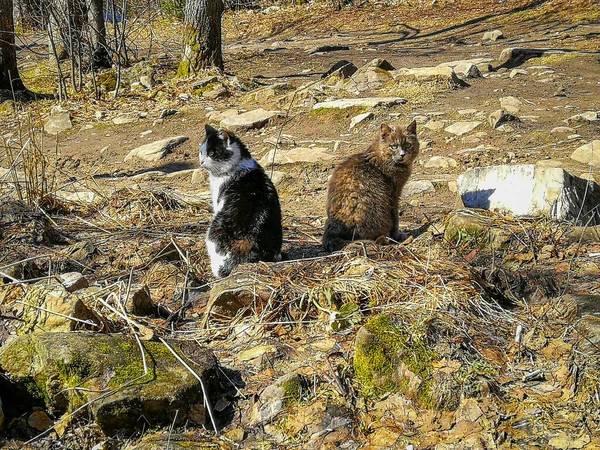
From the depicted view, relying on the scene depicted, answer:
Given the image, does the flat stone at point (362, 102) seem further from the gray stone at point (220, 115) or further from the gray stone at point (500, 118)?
the gray stone at point (500, 118)

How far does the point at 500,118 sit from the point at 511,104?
754mm

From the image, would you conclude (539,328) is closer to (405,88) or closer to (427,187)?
(427,187)

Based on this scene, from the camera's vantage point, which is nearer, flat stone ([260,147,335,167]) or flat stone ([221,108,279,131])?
flat stone ([260,147,335,167])

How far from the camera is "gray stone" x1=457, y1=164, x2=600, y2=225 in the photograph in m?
5.10

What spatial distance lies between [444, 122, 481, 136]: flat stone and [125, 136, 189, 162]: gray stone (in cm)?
372

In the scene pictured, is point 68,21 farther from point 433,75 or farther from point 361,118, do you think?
point 433,75

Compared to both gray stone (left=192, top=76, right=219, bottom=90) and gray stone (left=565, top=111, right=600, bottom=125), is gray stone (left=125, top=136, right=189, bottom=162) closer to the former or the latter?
gray stone (left=192, top=76, right=219, bottom=90)

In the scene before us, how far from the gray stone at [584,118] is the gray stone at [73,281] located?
5950mm

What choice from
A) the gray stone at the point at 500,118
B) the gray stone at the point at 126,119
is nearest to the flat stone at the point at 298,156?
the gray stone at the point at 500,118

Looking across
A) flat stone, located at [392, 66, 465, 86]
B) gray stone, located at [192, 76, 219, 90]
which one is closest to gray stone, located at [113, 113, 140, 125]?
gray stone, located at [192, 76, 219, 90]

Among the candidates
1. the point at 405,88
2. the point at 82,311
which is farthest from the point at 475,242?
the point at 405,88

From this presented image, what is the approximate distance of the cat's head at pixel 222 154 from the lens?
5098 millimetres

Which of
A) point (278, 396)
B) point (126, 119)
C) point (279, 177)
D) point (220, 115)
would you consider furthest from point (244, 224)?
point (126, 119)

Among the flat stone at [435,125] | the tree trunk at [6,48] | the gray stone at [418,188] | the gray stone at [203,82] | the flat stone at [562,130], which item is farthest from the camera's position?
the tree trunk at [6,48]
